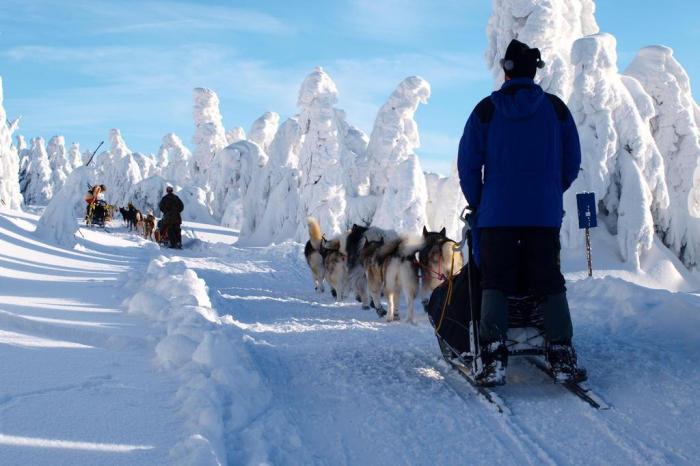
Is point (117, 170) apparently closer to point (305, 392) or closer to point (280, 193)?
point (280, 193)

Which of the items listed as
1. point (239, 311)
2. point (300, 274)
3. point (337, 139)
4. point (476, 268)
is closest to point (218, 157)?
point (337, 139)

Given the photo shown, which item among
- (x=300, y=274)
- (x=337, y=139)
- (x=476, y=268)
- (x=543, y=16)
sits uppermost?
(x=543, y=16)

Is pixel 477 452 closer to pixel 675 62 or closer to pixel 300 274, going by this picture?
pixel 300 274

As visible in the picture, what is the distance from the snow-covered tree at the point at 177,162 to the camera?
7512 cm

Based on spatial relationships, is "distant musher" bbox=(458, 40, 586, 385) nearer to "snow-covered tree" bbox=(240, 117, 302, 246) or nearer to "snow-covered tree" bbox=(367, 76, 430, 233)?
"snow-covered tree" bbox=(367, 76, 430, 233)

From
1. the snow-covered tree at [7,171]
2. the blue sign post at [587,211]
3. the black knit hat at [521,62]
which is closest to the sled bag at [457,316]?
the black knit hat at [521,62]

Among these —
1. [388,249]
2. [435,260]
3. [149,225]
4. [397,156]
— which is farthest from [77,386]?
[397,156]

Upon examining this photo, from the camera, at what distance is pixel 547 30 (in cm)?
2117

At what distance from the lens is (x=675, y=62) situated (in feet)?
72.4

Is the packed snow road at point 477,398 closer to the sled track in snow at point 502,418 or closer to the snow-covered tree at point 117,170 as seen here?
the sled track in snow at point 502,418

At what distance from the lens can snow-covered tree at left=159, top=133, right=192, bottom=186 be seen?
246 feet

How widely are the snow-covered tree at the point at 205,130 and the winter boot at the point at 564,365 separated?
196ft

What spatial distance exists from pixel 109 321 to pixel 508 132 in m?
Result: 3.60

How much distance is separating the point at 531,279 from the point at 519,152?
0.79m
